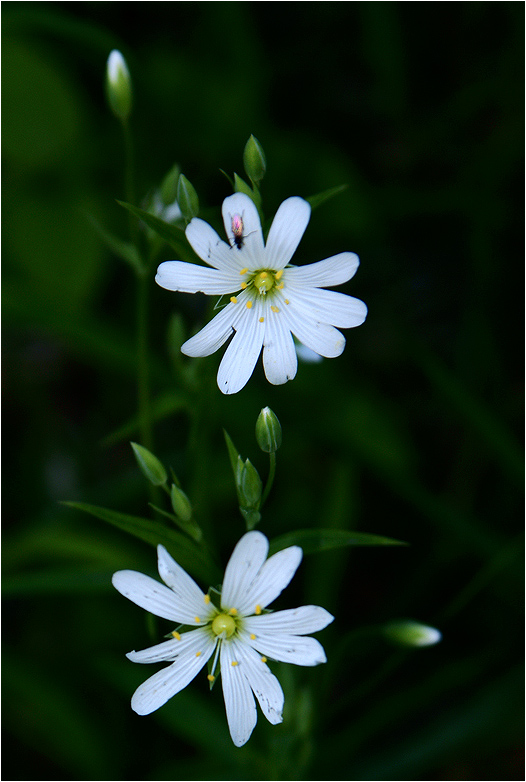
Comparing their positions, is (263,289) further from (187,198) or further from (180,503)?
(180,503)

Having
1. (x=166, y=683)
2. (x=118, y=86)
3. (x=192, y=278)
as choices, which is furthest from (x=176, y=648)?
(x=118, y=86)

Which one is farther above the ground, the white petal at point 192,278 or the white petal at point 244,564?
the white petal at point 192,278

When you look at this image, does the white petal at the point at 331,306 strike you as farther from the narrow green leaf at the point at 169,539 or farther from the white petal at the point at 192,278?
the narrow green leaf at the point at 169,539

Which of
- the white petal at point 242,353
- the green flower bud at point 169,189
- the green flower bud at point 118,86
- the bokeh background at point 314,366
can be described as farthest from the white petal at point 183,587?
the green flower bud at point 118,86

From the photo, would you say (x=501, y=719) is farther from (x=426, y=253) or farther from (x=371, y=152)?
(x=371, y=152)

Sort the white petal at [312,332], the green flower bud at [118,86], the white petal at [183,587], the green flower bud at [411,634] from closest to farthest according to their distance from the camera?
the white petal at [183,587] → the white petal at [312,332] → the green flower bud at [411,634] → the green flower bud at [118,86]

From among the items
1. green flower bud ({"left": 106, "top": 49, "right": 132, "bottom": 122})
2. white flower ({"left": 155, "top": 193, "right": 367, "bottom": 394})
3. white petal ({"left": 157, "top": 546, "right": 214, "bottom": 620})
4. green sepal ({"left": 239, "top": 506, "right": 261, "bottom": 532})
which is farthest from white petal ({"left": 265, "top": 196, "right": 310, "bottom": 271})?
green flower bud ({"left": 106, "top": 49, "right": 132, "bottom": 122})
